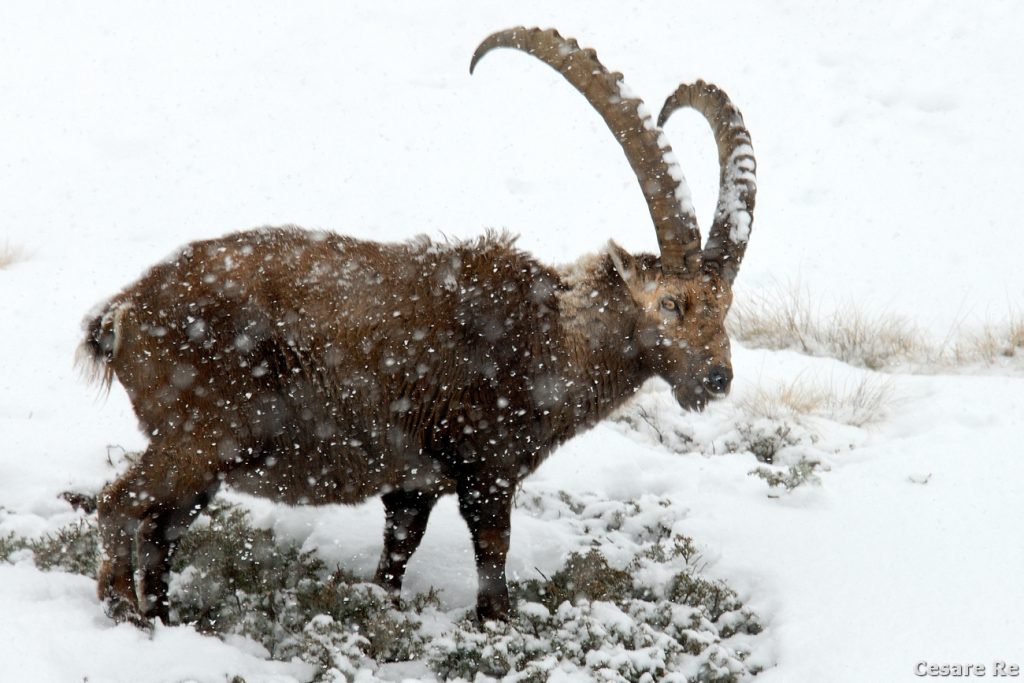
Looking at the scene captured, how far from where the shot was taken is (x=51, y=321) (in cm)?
828

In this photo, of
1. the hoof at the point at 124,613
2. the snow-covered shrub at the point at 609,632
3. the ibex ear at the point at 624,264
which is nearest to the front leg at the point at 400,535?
the snow-covered shrub at the point at 609,632

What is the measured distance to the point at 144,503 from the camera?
15.5 feet

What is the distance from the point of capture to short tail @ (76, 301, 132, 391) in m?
4.75

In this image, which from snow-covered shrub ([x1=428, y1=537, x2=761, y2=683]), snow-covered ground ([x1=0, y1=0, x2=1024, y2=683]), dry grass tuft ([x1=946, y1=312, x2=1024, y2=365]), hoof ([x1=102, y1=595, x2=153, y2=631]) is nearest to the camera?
hoof ([x1=102, y1=595, x2=153, y2=631])

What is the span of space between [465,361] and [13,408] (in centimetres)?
375

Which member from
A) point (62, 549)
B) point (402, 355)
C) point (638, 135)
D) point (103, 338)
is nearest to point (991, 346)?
point (638, 135)

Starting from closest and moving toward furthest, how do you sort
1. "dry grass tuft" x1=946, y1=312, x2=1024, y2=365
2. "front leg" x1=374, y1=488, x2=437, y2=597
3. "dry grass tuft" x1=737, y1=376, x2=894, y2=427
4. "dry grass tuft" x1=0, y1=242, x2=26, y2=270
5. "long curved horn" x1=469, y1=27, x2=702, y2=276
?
"long curved horn" x1=469, y1=27, x2=702, y2=276, "front leg" x1=374, y1=488, x2=437, y2=597, "dry grass tuft" x1=737, y1=376, x2=894, y2=427, "dry grass tuft" x1=946, y1=312, x2=1024, y2=365, "dry grass tuft" x1=0, y1=242, x2=26, y2=270

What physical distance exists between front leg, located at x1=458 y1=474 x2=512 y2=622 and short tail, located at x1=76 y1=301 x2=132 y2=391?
1819 mm

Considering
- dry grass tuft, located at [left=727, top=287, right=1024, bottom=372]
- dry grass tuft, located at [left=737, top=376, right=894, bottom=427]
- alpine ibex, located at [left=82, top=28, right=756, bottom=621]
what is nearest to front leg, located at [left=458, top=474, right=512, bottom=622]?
alpine ibex, located at [left=82, top=28, right=756, bottom=621]

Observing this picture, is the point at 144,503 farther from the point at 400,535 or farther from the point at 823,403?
the point at 823,403

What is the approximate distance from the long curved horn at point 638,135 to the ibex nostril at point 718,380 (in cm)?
52

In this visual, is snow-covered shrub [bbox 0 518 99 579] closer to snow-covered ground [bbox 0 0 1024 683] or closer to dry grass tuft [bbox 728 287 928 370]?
snow-covered ground [bbox 0 0 1024 683]

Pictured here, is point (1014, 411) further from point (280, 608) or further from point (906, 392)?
point (280, 608)

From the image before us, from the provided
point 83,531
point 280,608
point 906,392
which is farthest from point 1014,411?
point 83,531
